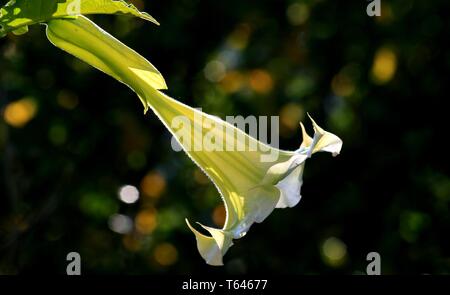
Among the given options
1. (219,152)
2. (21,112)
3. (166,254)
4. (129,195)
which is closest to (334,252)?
(166,254)

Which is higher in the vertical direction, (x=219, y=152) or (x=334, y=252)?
(x=219, y=152)

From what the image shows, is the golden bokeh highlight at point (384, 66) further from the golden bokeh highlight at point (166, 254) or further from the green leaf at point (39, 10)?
the green leaf at point (39, 10)

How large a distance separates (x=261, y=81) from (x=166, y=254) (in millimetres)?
583

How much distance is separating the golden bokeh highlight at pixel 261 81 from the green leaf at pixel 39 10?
5.01 ft

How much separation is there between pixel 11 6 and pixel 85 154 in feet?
4.96

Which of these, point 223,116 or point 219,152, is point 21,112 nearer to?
point 223,116

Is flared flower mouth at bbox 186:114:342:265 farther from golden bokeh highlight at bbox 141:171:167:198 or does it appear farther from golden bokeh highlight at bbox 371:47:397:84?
golden bokeh highlight at bbox 371:47:397:84

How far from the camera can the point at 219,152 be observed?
936mm

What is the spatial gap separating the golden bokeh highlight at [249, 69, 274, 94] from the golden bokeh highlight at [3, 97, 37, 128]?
25.2 inches

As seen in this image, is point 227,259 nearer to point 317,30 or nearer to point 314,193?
point 314,193

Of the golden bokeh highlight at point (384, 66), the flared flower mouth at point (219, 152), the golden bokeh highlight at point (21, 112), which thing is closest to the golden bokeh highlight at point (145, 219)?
the golden bokeh highlight at point (21, 112)

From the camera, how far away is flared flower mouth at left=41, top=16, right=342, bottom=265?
0.87m

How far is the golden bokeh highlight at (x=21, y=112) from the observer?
90.9 inches

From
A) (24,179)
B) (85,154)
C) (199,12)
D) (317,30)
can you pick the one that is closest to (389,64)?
(317,30)
